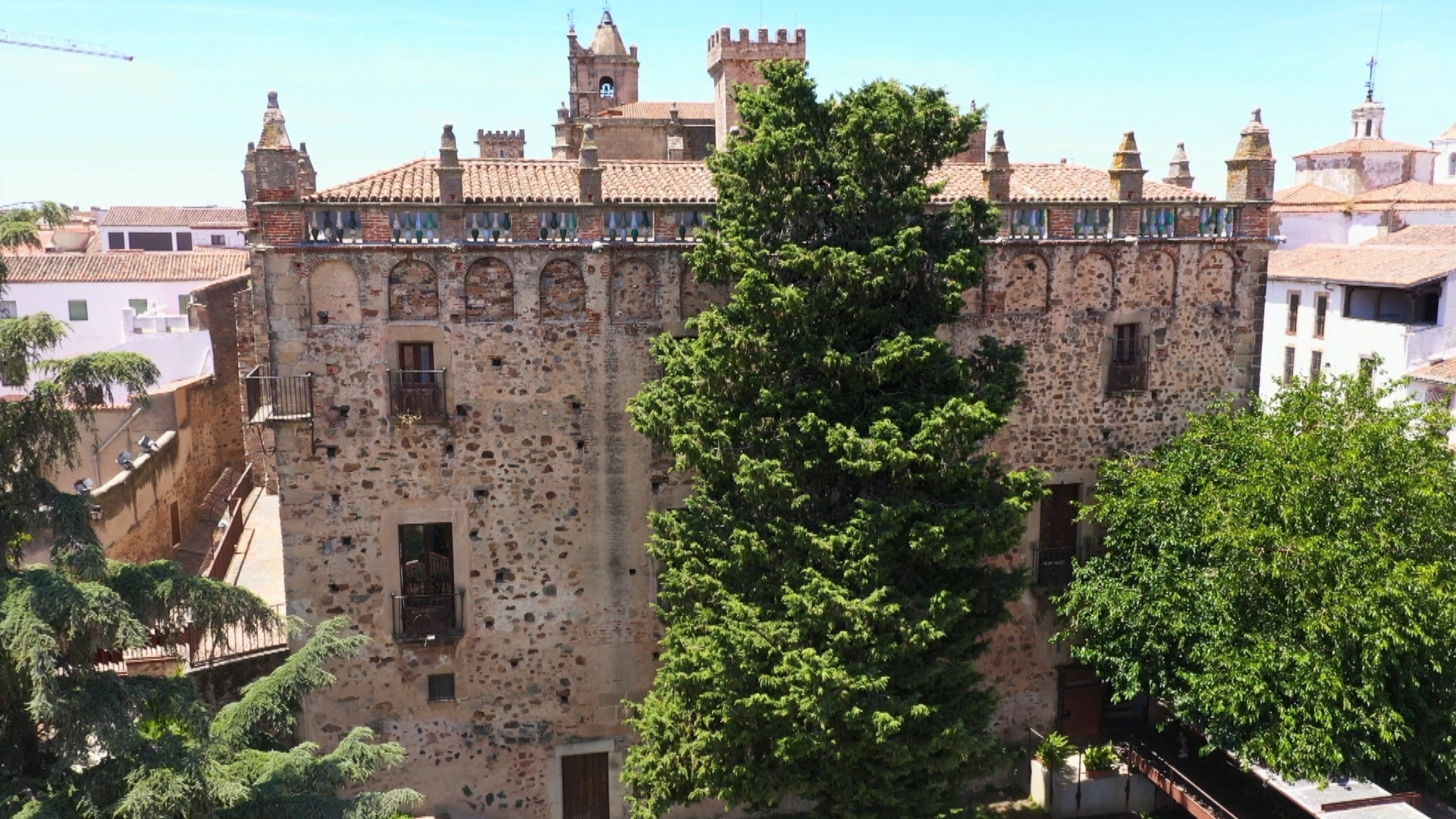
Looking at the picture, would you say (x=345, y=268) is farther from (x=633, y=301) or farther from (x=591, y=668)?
(x=591, y=668)

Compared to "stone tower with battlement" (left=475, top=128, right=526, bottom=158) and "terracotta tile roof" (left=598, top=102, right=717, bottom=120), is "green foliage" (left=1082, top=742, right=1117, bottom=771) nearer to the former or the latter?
"terracotta tile roof" (left=598, top=102, right=717, bottom=120)

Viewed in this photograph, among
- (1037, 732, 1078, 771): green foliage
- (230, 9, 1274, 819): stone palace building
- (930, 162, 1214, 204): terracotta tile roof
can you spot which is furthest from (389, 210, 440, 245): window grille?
(1037, 732, 1078, 771): green foliage

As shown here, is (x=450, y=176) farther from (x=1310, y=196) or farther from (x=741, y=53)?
(x=1310, y=196)

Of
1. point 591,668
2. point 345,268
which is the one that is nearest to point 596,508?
point 591,668

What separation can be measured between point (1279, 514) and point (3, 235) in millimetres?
16566

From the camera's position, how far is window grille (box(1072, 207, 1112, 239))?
18094 mm

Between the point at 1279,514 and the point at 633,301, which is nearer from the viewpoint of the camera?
the point at 1279,514

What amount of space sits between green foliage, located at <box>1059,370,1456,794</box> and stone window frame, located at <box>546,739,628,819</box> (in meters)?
8.32

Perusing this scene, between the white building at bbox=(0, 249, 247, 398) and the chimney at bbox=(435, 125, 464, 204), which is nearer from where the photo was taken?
the chimney at bbox=(435, 125, 464, 204)

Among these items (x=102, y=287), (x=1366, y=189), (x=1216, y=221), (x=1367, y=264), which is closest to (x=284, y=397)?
(x=1216, y=221)

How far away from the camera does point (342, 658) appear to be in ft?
55.1

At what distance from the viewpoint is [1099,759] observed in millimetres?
18562

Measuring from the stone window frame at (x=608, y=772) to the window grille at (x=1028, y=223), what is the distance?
36.1 ft

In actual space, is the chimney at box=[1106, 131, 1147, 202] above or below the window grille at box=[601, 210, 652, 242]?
above
